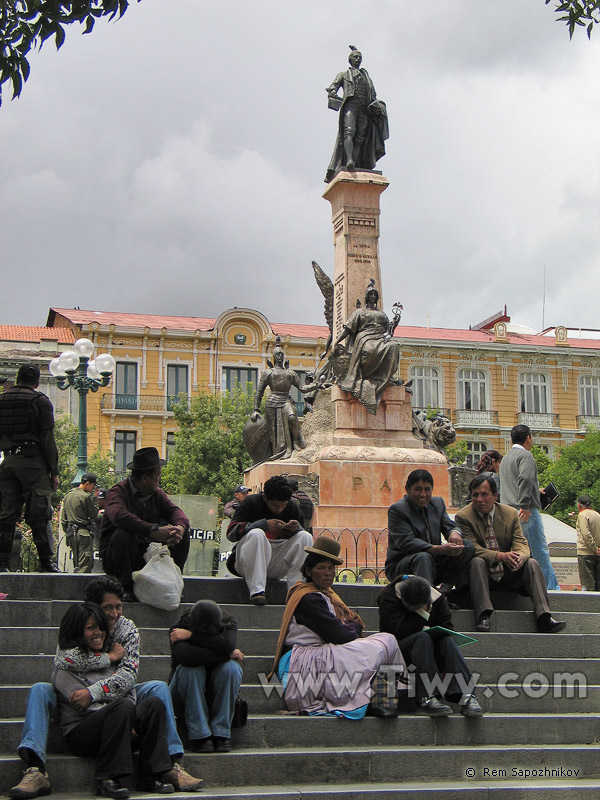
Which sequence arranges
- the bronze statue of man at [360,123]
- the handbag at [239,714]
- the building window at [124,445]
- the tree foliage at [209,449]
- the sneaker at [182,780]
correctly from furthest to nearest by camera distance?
the building window at [124,445]
the tree foliage at [209,449]
the bronze statue of man at [360,123]
the handbag at [239,714]
the sneaker at [182,780]

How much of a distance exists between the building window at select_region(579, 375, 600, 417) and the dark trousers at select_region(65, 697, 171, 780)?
4906 centimetres

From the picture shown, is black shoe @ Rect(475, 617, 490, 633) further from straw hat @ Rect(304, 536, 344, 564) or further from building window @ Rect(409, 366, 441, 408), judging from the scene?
building window @ Rect(409, 366, 441, 408)

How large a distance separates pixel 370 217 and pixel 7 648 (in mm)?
11970

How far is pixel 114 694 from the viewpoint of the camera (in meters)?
6.38

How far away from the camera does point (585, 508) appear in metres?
14.1

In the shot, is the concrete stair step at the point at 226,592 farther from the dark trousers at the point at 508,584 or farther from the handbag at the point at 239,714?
the handbag at the point at 239,714

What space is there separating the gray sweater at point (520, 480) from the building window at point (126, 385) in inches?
1552

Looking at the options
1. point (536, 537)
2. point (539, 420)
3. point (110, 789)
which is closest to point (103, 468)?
point (539, 420)

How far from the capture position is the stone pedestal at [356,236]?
707 inches

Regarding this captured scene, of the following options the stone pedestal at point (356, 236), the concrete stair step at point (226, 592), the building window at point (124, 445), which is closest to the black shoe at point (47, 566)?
the concrete stair step at point (226, 592)

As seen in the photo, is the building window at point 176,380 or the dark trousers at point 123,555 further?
the building window at point 176,380

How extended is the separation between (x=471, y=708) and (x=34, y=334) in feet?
153

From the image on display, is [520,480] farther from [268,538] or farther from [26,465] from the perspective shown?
[26,465]

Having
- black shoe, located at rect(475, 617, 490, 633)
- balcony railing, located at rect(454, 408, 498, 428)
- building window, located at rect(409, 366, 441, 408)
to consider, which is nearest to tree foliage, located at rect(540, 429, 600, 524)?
balcony railing, located at rect(454, 408, 498, 428)
